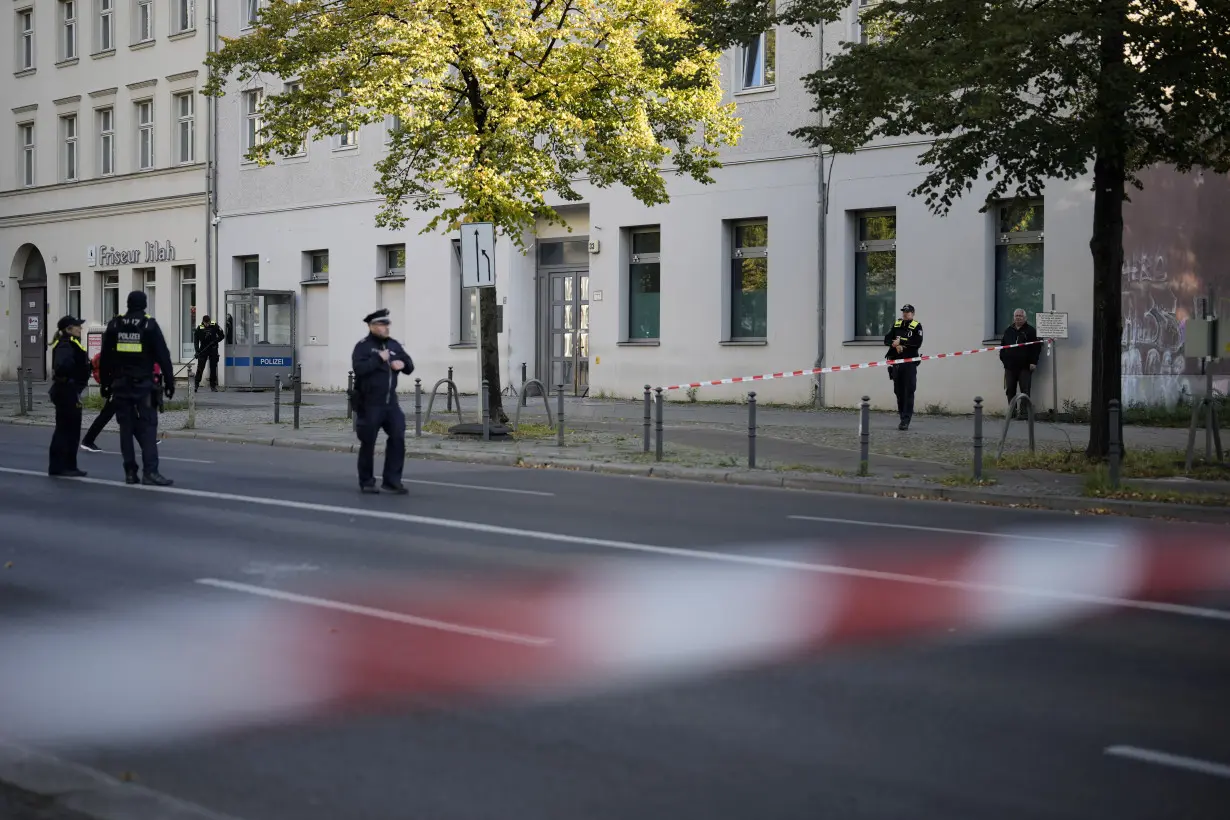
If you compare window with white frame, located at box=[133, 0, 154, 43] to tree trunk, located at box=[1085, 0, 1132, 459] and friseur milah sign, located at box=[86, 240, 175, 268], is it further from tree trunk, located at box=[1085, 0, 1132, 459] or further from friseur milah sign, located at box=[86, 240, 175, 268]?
tree trunk, located at box=[1085, 0, 1132, 459]

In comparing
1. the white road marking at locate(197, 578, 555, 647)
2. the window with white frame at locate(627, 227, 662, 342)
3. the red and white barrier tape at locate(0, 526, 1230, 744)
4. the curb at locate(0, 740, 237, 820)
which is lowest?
the red and white barrier tape at locate(0, 526, 1230, 744)

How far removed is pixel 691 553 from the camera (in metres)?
10.9

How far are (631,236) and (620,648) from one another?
25.8 m

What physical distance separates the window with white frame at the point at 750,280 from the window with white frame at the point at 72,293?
25.7m

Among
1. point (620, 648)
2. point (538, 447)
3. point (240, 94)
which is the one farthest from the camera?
point (240, 94)

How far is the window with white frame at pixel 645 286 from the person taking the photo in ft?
106

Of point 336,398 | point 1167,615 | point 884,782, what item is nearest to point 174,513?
point 1167,615

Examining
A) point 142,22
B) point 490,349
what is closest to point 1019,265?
point 490,349

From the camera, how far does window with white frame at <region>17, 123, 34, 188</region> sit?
50.5 metres

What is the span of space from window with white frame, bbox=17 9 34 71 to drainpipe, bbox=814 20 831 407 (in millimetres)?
31038

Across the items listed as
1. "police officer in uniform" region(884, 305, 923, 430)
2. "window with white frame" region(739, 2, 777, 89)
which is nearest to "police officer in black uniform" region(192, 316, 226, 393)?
"window with white frame" region(739, 2, 777, 89)

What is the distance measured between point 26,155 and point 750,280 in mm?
29668

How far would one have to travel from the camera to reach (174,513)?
13180 mm

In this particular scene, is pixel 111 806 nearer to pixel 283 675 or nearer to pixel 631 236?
pixel 283 675
